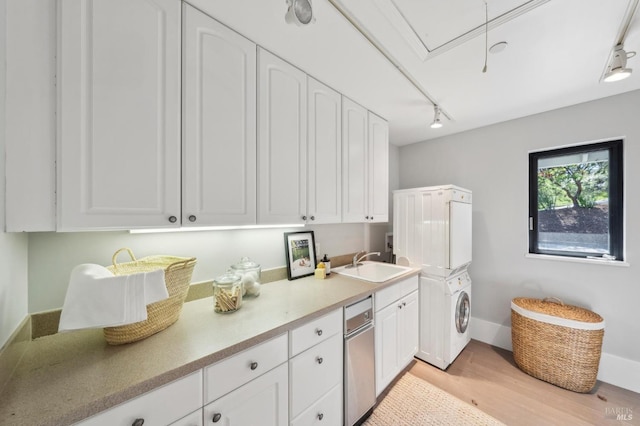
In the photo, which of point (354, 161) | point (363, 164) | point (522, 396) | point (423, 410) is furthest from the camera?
point (363, 164)

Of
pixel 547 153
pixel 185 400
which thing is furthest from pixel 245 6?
pixel 547 153

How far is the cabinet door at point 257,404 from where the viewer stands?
0.89 m

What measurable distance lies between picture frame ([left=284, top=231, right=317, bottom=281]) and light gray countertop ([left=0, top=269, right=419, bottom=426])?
491mm

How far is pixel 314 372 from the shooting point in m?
1.25

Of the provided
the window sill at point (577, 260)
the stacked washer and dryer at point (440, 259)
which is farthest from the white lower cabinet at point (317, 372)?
the window sill at point (577, 260)

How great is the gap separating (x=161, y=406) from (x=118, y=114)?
3.57 ft

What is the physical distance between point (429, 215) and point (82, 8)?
257 cm

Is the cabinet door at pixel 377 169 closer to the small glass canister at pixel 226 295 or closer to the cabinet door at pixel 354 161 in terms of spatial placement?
the cabinet door at pixel 354 161

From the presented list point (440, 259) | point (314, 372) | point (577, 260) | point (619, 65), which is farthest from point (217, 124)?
point (577, 260)

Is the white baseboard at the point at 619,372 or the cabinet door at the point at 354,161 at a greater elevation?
the cabinet door at the point at 354,161

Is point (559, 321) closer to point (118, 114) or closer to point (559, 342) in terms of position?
point (559, 342)

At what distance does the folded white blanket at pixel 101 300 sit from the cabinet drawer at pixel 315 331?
680mm

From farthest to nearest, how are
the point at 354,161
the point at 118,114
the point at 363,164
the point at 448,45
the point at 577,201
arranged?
1. the point at 577,201
2. the point at 363,164
3. the point at 354,161
4. the point at 448,45
5. the point at 118,114

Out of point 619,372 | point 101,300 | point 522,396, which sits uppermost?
point 101,300
